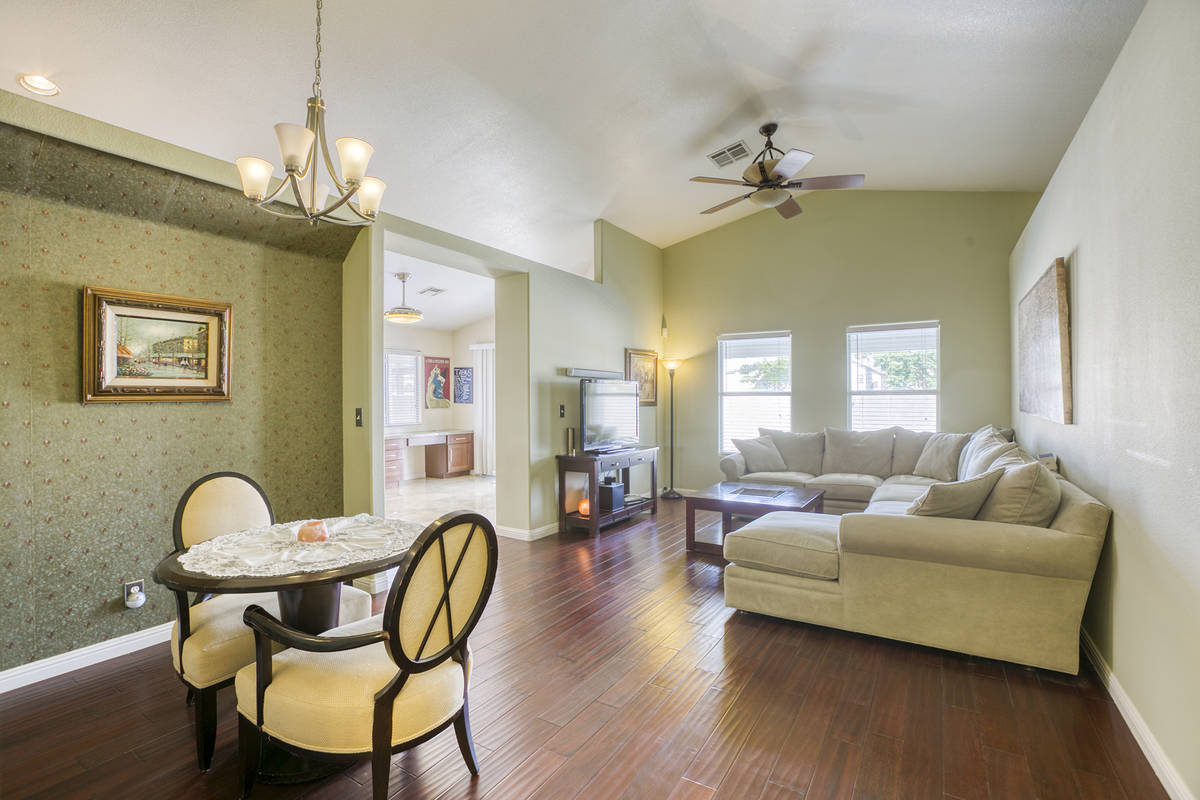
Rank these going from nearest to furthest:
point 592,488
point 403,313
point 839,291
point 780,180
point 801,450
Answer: point 780,180 < point 592,488 < point 801,450 < point 839,291 < point 403,313

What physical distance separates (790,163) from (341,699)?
12.9 feet

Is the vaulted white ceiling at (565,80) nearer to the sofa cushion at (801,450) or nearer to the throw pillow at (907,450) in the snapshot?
the throw pillow at (907,450)

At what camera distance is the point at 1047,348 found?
334cm

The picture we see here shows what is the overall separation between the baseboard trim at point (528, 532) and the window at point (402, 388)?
416 cm

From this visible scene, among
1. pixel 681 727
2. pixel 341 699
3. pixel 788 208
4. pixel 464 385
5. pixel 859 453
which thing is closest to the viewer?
pixel 341 699

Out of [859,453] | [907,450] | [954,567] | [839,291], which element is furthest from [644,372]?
[954,567]

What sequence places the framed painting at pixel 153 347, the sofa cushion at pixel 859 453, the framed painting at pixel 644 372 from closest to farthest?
the framed painting at pixel 153 347 → the sofa cushion at pixel 859 453 → the framed painting at pixel 644 372

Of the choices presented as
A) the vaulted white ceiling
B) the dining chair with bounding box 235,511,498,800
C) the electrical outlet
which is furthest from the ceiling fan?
Answer: the electrical outlet

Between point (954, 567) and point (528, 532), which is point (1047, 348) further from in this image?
point (528, 532)

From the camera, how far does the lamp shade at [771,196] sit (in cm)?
415

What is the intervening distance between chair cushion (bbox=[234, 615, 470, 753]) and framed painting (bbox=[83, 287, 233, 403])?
1865 millimetres

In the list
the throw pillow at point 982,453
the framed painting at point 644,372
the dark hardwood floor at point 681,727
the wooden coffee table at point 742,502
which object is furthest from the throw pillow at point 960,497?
the framed painting at point 644,372

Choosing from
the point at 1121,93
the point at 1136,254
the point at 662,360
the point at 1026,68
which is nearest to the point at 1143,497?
the point at 1136,254

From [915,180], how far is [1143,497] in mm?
4280
